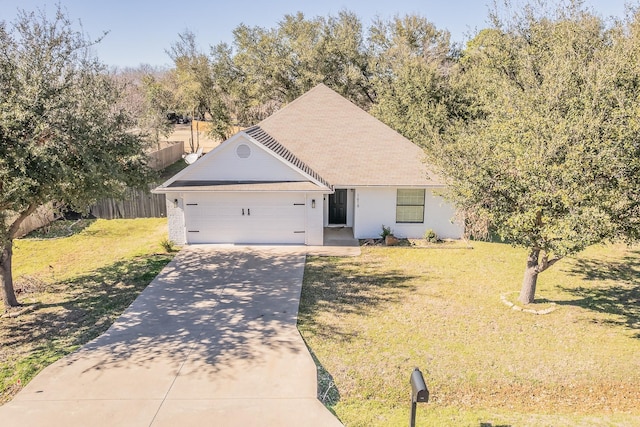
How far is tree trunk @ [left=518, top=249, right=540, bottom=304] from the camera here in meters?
11.6

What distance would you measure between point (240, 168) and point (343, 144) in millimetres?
5118

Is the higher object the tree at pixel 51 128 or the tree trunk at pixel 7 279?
the tree at pixel 51 128

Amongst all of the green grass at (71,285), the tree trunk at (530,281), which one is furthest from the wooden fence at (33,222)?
the tree trunk at (530,281)

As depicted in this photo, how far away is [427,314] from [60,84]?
35.5 feet

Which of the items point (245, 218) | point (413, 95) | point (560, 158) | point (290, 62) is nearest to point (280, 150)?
point (245, 218)

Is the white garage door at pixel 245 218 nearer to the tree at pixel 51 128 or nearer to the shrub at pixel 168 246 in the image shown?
the shrub at pixel 168 246

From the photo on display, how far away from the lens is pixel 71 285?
43.2 ft

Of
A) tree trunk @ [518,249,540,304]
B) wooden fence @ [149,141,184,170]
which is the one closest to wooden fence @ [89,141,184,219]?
wooden fence @ [149,141,184,170]

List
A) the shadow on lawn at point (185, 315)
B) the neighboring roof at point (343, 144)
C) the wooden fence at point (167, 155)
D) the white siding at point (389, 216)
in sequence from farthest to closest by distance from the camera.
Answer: the wooden fence at point (167, 155) → the white siding at point (389, 216) → the neighboring roof at point (343, 144) → the shadow on lawn at point (185, 315)

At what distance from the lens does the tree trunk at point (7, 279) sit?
1115cm

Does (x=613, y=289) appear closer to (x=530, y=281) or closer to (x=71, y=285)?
(x=530, y=281)

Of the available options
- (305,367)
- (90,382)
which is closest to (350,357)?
(305,367)

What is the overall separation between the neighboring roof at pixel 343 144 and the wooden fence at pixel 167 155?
46.2ft

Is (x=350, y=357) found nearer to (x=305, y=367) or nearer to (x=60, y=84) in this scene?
(x=305, y=367)
